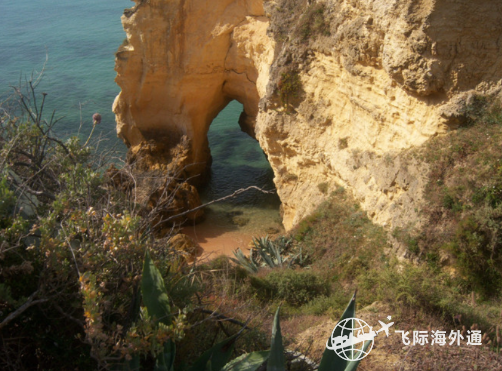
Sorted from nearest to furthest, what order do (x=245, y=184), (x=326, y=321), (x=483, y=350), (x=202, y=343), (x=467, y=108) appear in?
(x=202, y=343) → (x=483, y=350) → (x=326, y=321) → (x=467, y=108) → (x=245, y=184)

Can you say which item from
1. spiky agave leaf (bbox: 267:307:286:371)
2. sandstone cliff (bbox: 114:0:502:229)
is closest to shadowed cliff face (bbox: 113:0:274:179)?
sandstone cliff (bbox: 114:0:502:229)

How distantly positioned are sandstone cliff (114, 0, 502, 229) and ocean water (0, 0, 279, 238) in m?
2.09

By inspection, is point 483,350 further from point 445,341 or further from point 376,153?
point 376,153

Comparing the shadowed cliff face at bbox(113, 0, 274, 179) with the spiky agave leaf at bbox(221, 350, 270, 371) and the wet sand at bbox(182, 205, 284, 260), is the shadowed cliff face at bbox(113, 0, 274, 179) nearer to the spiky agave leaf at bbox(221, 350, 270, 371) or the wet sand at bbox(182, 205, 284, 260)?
the wet sand at bbox(182, 205, 284, 260)

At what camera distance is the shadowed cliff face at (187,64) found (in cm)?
1537

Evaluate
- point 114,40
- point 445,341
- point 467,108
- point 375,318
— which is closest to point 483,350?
point 445,341

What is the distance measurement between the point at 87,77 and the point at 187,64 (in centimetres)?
1460

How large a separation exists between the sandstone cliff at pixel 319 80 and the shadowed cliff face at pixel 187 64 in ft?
0.13

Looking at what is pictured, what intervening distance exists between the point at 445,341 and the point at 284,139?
8.12 m

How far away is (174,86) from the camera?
1678 centimetres

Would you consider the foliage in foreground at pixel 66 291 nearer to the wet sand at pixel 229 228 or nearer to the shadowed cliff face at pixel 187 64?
the wet sand at pixel 229 228

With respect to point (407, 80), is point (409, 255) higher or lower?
lower

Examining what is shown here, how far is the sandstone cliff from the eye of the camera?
8.12 meters

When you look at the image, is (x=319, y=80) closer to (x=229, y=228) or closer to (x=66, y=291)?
(x=229, y=228)
